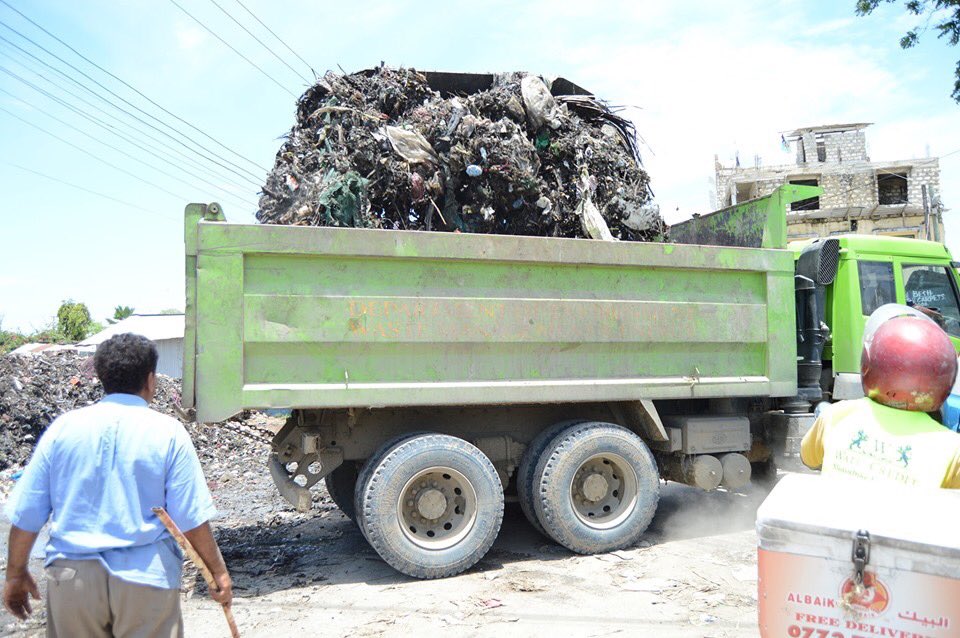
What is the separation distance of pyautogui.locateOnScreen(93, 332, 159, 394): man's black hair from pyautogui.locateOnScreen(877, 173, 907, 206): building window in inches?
1345

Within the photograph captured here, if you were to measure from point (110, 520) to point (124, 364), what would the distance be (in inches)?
19.3

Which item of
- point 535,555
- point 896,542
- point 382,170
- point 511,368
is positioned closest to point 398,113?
point 382,170

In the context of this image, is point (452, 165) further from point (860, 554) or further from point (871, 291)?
point (860, 554)

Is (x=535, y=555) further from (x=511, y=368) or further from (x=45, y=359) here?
(x=45, y=359)

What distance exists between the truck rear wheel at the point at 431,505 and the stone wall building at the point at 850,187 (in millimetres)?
27898

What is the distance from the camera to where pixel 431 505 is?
4344mm

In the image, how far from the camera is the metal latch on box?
1.75 meters

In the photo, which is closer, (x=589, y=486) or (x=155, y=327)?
(x=589, y=486)

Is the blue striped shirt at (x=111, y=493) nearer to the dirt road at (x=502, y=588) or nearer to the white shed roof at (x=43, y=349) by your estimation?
the dirt road at (x=502, y=588)

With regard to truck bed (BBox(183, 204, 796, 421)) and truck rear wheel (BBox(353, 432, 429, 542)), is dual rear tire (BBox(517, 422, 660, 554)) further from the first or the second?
truck rear wheel (BBox(353, 432, 429, 542))

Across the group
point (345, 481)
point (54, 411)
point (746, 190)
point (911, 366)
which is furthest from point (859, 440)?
point (746, 190)

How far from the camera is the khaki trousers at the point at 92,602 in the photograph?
2086 mm

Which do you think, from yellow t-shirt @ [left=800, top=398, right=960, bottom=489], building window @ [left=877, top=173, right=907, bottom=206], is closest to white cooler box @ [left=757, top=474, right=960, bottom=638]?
yellow t-shirt @ [left=800, top=398, right=960, bottom=489]

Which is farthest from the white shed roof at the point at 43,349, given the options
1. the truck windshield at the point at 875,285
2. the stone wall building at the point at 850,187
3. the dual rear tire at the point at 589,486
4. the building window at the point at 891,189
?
the building window at the point at 891,189
